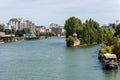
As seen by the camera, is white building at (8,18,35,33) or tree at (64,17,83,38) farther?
white building at (8,18,35,33)

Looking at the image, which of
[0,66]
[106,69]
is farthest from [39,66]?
[106,69]

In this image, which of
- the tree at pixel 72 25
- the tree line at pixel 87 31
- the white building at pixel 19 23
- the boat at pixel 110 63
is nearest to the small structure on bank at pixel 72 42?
the tree line at pixel 87 31

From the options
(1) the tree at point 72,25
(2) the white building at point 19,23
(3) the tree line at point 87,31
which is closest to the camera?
(3) the tree line at point 87,31

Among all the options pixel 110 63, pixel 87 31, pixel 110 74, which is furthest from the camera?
pixel 87 31

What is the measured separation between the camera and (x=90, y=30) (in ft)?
206

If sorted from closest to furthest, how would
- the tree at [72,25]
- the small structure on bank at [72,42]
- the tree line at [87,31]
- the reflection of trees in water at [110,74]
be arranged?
1. the reflection of trees in water at [110,74]
2. the small structure on bank at [72,42]
3. the tree line at [87,31]
4. the tree at [72,25]

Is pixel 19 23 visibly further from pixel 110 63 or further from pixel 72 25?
pixel 110 63

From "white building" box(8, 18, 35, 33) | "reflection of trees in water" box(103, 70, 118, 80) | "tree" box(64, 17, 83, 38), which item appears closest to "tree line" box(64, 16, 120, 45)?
"tree" box(64, 17, 83, 38)

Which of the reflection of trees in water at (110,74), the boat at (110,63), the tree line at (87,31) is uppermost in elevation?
the tree line at (87,31)

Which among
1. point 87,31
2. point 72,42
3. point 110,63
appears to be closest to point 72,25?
point 87,31

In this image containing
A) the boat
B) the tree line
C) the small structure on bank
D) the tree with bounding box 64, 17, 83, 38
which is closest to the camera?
the boat

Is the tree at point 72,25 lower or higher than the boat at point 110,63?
higher

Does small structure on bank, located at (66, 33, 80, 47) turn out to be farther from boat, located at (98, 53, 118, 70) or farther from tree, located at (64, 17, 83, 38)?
boat, located at (98, 53, 118, 70)

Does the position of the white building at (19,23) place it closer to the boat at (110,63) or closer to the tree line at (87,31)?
the tree line at (87,31)
